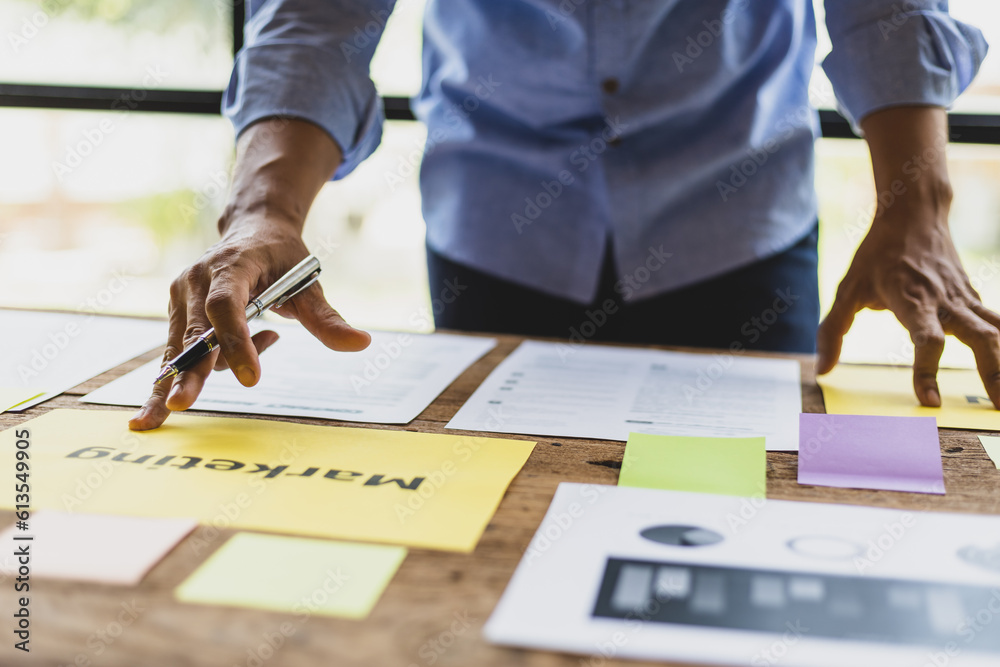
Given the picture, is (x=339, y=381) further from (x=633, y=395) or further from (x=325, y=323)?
(x=633, y=395)

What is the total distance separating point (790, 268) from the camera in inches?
48.8

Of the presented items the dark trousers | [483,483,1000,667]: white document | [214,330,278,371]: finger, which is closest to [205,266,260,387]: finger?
[214,330,278,371]: finger

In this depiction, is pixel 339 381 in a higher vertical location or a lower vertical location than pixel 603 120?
lower

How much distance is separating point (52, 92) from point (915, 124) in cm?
169

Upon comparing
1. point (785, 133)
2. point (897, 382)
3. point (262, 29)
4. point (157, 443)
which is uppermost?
point (262, 29)

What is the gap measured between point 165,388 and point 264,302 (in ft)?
0.46

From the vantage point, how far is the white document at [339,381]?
83cm

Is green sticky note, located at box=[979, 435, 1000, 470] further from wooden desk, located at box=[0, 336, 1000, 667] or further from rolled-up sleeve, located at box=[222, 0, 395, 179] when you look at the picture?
rolled-up sleeve, located at box=[222, 0, 395, 179]

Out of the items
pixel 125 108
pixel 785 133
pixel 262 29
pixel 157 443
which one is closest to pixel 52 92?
pixel 125 108

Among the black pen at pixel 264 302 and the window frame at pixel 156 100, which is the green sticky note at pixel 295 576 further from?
the window frame at pixel 156 100

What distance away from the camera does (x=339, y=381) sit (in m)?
0.94

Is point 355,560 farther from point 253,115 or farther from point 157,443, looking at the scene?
point 253,115

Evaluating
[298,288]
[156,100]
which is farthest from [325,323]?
[156,100]

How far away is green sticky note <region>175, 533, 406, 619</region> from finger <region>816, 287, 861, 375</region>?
65cm
